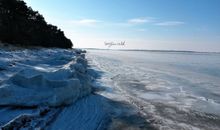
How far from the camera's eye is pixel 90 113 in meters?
7.23

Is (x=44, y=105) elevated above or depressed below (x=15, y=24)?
below

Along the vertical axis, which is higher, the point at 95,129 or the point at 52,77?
the point at 52,77

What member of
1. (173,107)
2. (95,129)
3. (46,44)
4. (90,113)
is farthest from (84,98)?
(46,44)

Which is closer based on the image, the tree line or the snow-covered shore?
the snow-covered shore

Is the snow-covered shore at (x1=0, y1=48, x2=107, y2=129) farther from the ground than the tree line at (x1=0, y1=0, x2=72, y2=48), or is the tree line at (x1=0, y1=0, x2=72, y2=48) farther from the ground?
the tree line at (x1=0, y1=0, x2=72, y2=48)

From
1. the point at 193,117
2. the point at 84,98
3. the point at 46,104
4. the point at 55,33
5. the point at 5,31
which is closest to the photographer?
the point at 46,104

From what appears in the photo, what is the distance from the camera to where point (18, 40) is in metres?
40.9

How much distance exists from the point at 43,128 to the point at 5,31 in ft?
116

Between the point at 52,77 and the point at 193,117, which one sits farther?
the point at 52,77

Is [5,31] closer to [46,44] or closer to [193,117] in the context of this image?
[46,44]

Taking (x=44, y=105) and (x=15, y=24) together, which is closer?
(x=44, y=105)

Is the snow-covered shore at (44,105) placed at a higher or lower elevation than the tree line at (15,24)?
lower

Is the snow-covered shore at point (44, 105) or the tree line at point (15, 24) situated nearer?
the snow-covered shore at point (44, 105)

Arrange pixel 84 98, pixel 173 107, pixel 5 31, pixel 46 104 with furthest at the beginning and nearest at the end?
pixel 5 31 < pixel 173 107 < pixel 84 98 < pixel 46 104
